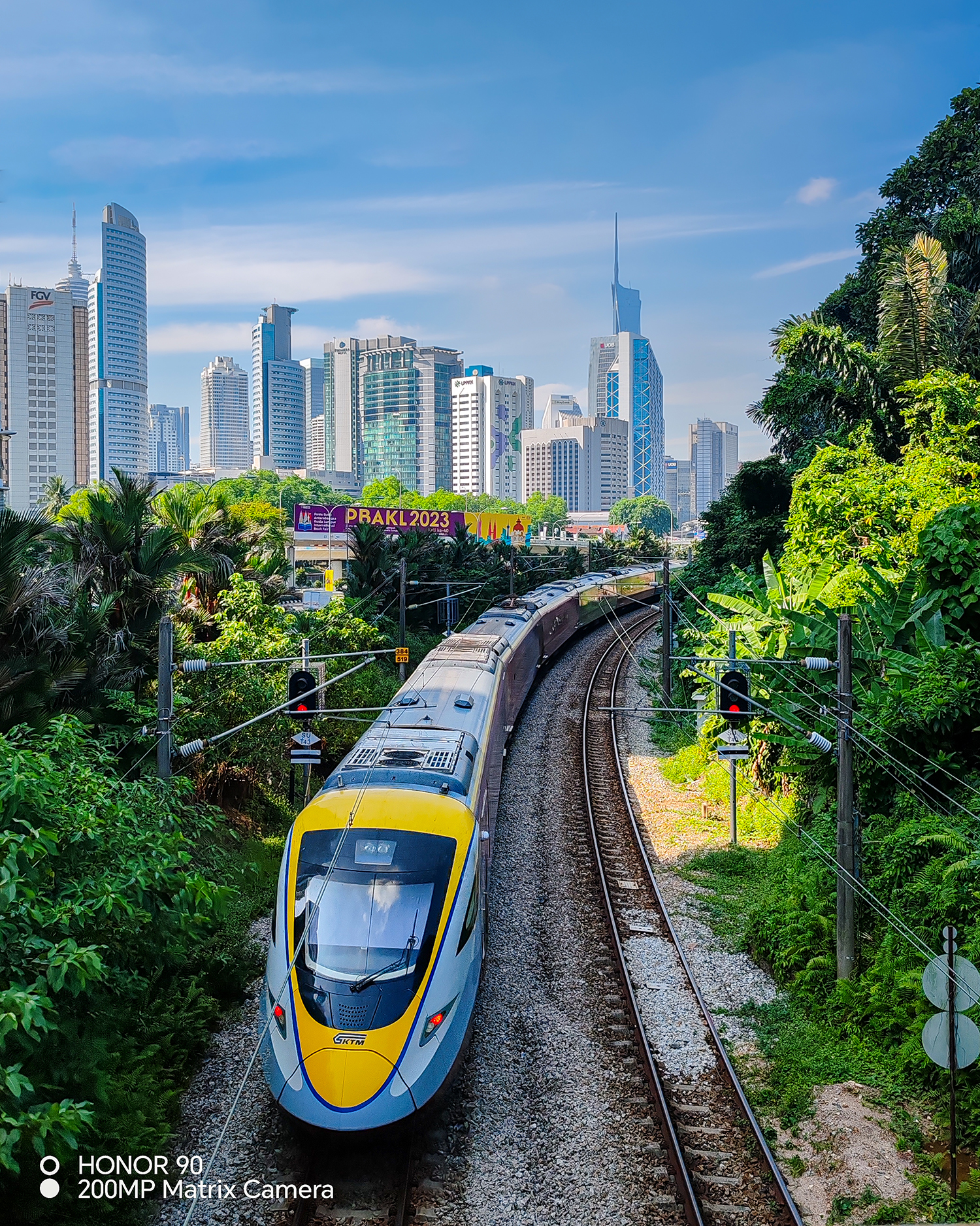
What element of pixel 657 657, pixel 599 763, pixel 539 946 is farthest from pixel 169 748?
pixel 657 657

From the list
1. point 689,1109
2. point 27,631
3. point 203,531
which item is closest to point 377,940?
point 689,1109

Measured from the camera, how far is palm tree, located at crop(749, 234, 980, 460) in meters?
26.1

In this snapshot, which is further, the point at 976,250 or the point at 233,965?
the point at 976,250

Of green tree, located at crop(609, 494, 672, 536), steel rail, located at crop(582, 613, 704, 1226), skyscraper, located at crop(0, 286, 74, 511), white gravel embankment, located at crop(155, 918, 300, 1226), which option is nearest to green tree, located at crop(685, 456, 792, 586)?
steel rail, located at crop(582, 613, 704, 1226)

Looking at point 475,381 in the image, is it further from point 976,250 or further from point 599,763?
point 599,763

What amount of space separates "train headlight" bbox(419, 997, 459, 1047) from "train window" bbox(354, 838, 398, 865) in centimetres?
135

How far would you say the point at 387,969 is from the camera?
8.31m

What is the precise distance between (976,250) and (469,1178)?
34914mm

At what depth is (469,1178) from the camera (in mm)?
8273

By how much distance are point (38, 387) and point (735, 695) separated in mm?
145572

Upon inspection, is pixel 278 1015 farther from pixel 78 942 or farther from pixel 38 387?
pixel 38 387

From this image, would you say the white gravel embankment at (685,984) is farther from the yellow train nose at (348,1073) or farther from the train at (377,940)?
the yellow train nose at (348,1073)

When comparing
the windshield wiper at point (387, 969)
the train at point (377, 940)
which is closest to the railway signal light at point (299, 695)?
the train at point (377, 940)

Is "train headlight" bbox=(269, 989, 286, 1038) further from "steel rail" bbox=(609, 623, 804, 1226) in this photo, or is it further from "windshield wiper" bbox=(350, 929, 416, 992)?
"steel rail" bbox=(609, 623, 804, 1226)
